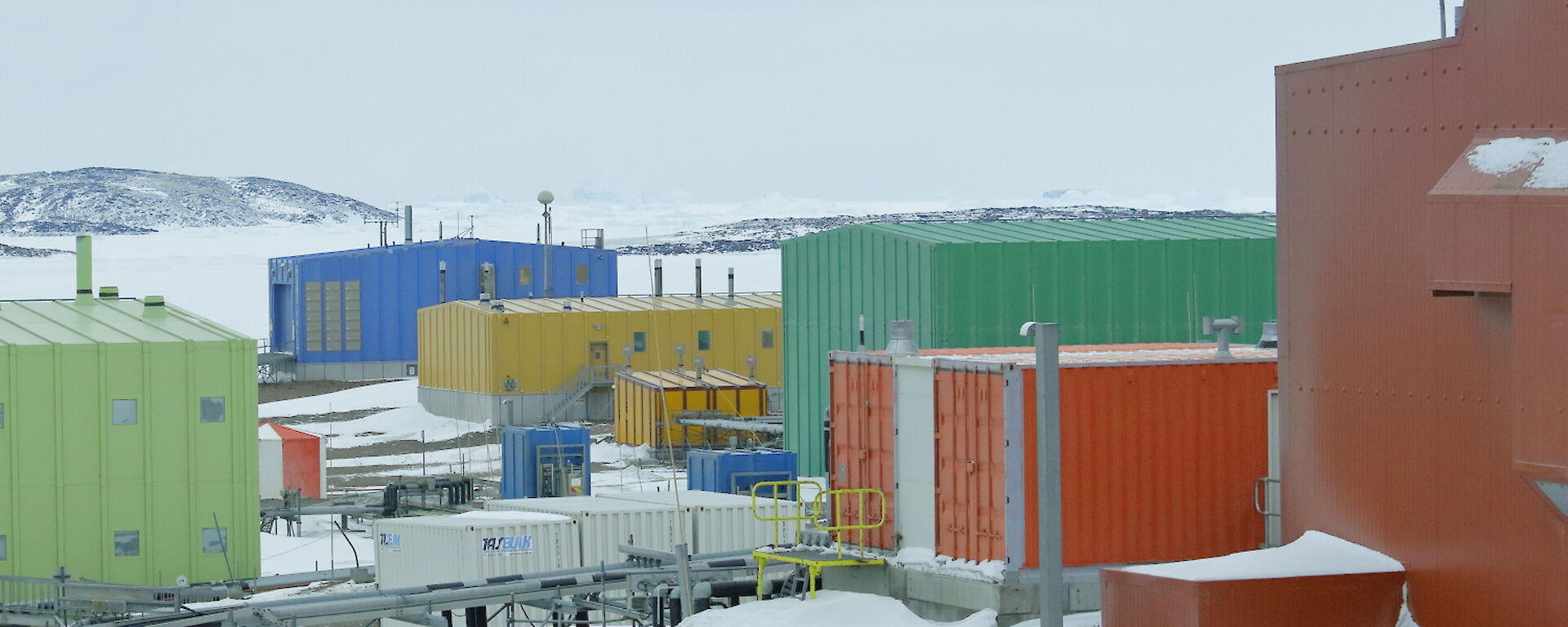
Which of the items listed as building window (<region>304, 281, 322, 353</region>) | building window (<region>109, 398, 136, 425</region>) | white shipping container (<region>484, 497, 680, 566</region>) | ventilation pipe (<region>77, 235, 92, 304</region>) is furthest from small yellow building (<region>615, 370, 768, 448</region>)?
building window (<region>304, 281, 322, 353</region>)

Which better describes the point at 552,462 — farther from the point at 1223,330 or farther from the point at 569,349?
the point at 569,349

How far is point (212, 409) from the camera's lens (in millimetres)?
32344

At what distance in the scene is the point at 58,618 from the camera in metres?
28.7

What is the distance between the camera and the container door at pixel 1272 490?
73.8 feet

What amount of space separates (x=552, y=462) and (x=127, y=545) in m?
10.0

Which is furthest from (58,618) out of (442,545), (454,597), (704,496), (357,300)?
(357,300)

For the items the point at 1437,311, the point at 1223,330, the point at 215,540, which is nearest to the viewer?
the point at 1437,311

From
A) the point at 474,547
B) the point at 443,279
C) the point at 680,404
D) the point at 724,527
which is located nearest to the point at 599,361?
the point at 680,404

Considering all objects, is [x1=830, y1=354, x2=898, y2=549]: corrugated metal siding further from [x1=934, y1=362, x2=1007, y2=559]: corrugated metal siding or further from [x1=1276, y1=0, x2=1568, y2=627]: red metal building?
[x1=1276, y1=0, x2=1568, y2=627]: red metal building

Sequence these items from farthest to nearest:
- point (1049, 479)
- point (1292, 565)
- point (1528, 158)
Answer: point (1049, 479) < point (1292, 565) < point (1528, 158)

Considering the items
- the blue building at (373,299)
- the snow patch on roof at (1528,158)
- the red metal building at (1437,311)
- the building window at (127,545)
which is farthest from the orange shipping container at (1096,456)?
the blue building at (373,299)

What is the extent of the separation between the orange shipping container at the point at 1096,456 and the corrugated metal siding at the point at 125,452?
535 inches

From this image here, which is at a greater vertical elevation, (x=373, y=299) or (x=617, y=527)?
(x=373, y=299)

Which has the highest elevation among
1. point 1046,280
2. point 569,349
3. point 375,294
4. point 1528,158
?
point 1528,158
